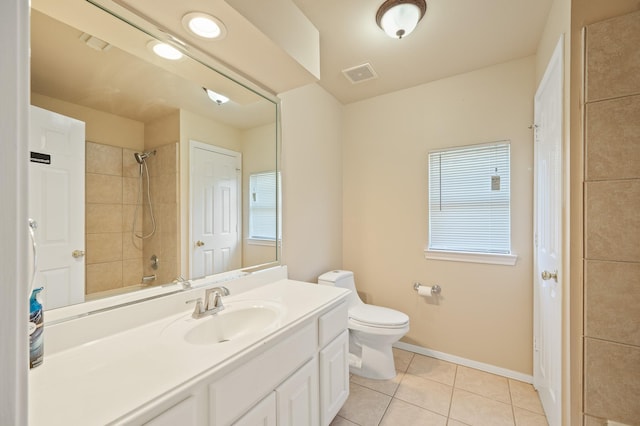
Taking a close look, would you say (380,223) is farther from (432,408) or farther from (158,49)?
(158,49)

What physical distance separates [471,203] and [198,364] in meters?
2.22

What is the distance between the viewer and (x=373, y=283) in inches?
103

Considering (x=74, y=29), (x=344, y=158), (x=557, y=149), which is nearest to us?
(x=74, y=29)

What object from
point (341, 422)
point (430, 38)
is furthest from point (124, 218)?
point (430, 38)

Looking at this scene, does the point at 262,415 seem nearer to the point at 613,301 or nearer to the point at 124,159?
the point at 124,159

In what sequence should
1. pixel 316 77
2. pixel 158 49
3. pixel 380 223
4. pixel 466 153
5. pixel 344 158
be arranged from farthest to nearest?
pixel 344 158 < pixel 380 223 < pixel 466 153 < pixel 316 77 < pixel 158 49

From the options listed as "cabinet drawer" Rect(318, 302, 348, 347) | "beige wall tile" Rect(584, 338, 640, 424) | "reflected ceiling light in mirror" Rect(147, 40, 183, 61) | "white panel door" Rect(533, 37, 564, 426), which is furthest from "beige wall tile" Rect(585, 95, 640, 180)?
"reflected ceiling light in mirror" Rect(147, 40, 183, 61)

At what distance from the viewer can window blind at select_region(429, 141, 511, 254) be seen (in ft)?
6.80

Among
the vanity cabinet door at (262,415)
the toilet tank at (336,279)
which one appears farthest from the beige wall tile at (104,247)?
the toilet tank at (336,279)

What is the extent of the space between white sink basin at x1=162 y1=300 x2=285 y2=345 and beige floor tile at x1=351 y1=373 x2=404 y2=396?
1.18 meters

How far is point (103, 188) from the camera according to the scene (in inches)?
41.8

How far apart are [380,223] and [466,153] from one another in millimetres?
952

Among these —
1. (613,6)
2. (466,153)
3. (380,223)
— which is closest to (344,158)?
(380,223)

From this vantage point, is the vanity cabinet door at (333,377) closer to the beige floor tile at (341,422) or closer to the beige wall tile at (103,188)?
the beige floor tile at (341,422)
